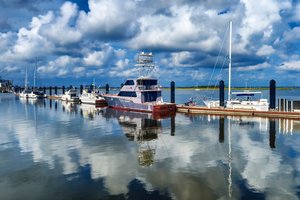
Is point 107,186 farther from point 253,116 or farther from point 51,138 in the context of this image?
point 253,116

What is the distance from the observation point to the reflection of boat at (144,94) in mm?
51206

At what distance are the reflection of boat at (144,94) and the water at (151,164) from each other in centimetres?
1783

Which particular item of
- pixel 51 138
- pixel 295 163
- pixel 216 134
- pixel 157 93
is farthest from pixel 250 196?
pixel 157 93

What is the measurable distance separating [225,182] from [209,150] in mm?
7786

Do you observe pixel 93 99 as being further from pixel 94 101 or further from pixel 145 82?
Result: pixel 145 82

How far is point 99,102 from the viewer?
7281 centimetres

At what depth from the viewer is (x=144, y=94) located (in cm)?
5272

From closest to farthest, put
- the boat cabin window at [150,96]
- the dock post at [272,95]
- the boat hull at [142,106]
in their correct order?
the dock post at [272,95] → the boat hull at [142,106] → the boat cabin window at [150,96]

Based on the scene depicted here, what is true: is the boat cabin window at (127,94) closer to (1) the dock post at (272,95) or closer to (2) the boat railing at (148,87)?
(2) the boat railing at (148,87)

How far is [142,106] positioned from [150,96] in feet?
8.37

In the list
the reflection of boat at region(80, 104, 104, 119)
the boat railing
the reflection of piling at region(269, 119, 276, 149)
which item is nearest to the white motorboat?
the reflection of boat at region(80, 104, 104, 119)

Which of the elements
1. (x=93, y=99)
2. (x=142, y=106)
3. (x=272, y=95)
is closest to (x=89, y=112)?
(x=142, y=106)

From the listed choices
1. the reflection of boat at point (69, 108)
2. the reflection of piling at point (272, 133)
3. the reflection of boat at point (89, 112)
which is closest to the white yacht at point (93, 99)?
the reflection of boat at point (69, 108)

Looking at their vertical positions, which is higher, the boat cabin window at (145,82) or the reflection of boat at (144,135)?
the boat cabin window at (145,82)
